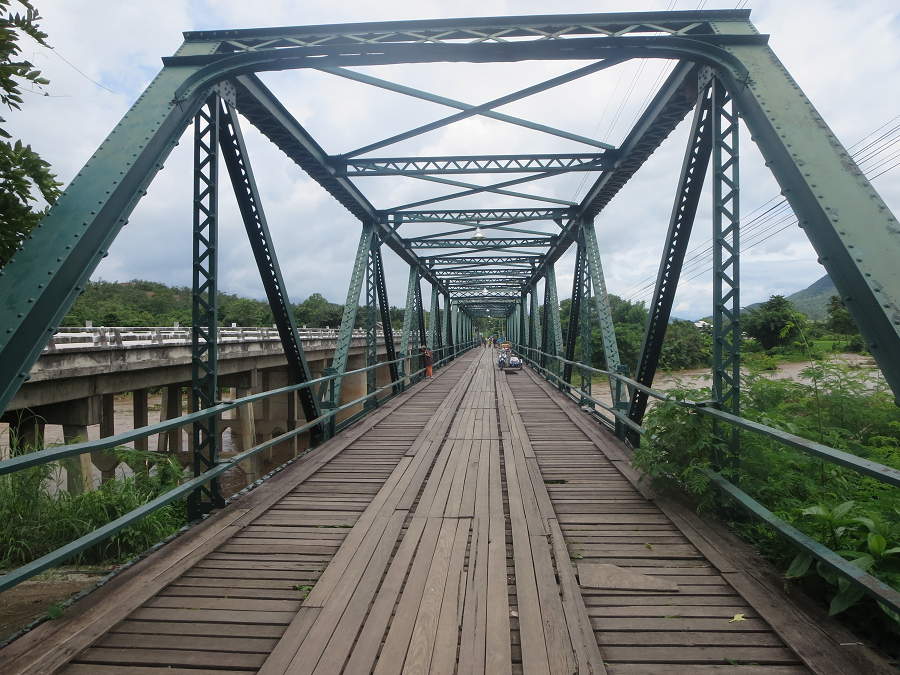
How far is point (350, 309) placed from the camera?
9.41 m

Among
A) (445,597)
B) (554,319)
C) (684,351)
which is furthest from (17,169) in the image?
(684,351)

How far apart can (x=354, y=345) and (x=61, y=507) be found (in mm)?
32125

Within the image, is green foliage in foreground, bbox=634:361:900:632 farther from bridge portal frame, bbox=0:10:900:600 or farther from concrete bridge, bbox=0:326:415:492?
concrete bridge, bbox=0:326:415:492

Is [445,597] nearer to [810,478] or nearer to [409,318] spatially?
[810,478]

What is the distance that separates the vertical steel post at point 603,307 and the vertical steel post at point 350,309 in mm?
4378

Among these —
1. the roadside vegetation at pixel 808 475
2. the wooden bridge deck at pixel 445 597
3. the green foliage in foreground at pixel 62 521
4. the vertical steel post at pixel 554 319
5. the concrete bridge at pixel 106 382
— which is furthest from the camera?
the vertical steel post at pixel 554 319

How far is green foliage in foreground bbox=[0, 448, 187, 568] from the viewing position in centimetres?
412

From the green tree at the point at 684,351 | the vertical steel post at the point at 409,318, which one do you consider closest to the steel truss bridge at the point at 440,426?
the vertical steel post at the point at 409,318

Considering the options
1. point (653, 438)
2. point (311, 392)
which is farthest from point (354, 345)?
point (653, 438)

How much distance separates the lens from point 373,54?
5223 mm

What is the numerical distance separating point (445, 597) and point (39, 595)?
271 cm

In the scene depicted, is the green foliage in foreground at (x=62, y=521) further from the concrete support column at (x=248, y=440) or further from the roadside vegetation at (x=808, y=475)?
the concrete support column at (x=248, y=440)

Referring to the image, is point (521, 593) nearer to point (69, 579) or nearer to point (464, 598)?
point (464, 598)

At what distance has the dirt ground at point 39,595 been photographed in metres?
2.90
